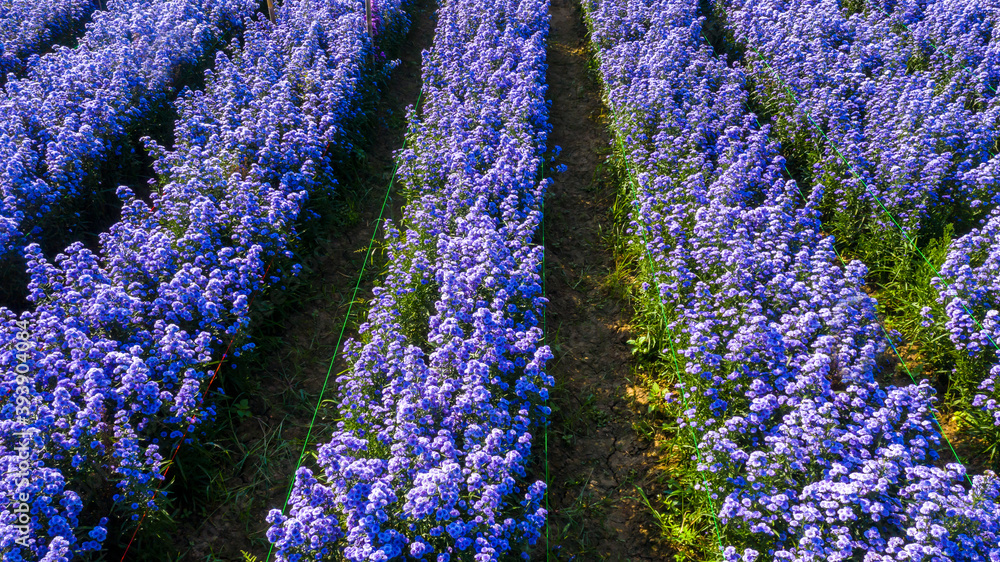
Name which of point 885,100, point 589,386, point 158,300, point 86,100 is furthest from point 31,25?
point 885,100

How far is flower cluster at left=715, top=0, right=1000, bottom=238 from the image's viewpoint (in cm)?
863

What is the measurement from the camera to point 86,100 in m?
9.83

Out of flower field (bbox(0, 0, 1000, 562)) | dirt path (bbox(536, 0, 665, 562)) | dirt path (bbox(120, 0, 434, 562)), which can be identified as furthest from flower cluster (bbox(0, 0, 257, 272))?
dirt path (bbox(536, 0, 665, 562))

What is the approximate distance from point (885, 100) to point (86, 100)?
43.3ft

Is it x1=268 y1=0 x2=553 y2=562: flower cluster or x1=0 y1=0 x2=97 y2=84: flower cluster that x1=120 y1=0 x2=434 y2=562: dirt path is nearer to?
x1=268 y1=0 x2=553 y2=562: flower cluster

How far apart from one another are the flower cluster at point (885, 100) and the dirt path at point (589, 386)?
352 cm

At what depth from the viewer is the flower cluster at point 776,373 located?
4797mm

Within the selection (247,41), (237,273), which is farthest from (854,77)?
(247,41)

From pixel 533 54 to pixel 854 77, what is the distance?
5.96m

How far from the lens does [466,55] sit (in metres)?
11.7

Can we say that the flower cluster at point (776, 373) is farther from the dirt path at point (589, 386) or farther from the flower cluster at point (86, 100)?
the flower cluster at point (86, 100)

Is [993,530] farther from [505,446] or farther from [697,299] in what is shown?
[505,446]
